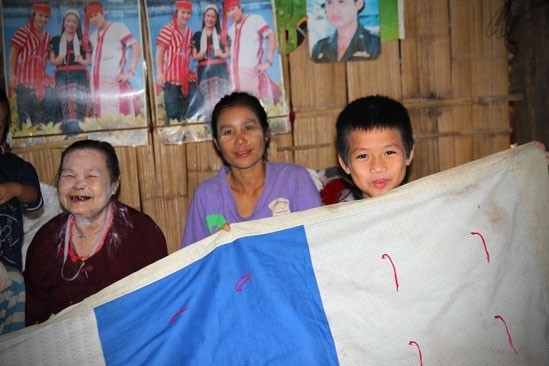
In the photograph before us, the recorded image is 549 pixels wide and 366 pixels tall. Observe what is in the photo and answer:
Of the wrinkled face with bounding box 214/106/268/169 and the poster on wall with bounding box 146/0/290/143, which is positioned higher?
the poster on wall with bounding box 146/0/290/143

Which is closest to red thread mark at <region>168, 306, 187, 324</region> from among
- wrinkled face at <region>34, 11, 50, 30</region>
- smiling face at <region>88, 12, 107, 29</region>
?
smiling face at <region>88, 12, 107, 29</region>

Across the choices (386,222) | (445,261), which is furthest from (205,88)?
(445,261)

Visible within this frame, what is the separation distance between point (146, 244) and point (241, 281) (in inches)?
31.5

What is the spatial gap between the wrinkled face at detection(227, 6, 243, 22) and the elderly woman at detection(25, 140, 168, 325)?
119 centimetres

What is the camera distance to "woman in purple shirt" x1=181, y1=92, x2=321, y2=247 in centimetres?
223

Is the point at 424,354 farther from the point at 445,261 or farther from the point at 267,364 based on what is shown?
the point at 267,364

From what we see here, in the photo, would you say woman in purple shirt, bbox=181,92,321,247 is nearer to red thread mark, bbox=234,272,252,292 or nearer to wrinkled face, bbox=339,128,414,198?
wrinkled face, bbox=339,128,414,198

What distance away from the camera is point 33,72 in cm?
265

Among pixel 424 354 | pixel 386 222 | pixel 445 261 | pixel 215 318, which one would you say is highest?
pixel 386 222

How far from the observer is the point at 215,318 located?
138cm

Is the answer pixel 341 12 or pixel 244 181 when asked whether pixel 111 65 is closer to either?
pixel 244 181

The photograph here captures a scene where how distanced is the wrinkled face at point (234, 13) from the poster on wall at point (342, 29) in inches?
17.4

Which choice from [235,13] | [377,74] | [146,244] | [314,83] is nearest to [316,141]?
[314,83]

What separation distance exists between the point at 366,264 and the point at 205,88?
172 cm
